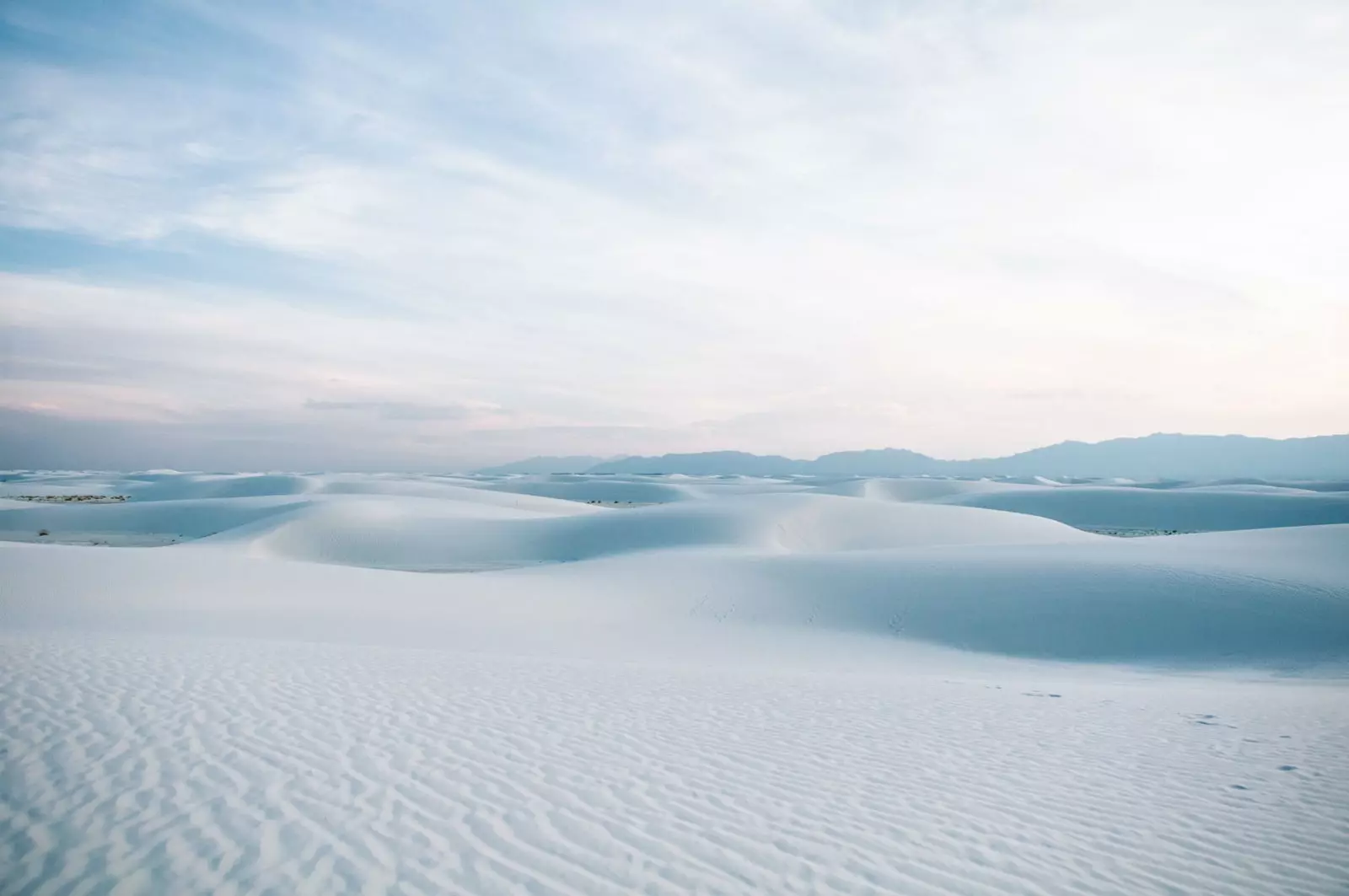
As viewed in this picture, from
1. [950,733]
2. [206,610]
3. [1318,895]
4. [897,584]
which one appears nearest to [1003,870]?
[1318,895]

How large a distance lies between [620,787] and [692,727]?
211 cm

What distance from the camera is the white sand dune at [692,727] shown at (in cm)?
478

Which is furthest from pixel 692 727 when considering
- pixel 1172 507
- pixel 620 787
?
pixel 1172 507

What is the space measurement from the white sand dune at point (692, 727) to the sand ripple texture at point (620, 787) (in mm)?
35

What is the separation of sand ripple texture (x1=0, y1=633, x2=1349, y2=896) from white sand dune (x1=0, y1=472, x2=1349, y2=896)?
0.04m

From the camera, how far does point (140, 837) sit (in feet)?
15.4

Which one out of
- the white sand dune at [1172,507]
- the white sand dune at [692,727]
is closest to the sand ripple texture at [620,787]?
the white sand dune at [692,727]

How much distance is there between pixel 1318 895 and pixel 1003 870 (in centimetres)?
211

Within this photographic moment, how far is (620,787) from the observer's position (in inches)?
235

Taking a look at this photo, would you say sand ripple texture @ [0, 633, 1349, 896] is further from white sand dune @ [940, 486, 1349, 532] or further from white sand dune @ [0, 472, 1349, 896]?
white sand dune @ [940, 486, 1349, 532]

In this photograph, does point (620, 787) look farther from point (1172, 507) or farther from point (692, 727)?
point (1172, 507)

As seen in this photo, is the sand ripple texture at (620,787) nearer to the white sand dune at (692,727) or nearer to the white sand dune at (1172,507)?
the white sand dune at (692,727)

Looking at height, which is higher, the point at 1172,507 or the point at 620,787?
the point at 1172,507

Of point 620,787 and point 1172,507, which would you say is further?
point 1172,507
